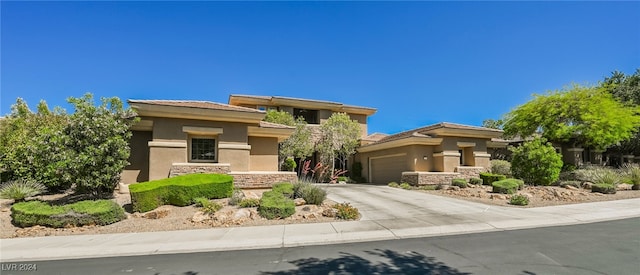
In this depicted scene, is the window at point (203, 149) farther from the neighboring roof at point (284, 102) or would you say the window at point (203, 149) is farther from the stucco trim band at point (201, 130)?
the neighboring roof at point (284, 102)

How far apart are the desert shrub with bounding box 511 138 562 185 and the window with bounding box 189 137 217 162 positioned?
694 inches

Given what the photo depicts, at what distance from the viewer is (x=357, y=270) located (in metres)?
5.79

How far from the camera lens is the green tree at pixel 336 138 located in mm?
25688

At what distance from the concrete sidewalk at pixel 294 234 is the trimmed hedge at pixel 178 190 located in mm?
2203

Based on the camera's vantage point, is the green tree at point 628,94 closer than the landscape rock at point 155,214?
No

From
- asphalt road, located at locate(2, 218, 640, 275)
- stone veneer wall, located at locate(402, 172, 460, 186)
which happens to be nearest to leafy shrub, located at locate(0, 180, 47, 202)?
asphalt road, located at locate(2, 218, 640, 275)

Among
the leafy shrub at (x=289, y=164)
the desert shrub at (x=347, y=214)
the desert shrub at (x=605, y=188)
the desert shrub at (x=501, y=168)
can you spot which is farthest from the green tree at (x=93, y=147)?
the desert shrub at (x=501, y=168)

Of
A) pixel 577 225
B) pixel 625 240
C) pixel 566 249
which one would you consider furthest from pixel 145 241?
pixel 577 225

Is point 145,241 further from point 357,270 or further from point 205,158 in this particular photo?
point 205,158

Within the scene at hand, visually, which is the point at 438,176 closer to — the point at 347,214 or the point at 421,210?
the point at 421,210

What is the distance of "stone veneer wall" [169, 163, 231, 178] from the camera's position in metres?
14.8

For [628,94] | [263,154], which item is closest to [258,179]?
[263,154]

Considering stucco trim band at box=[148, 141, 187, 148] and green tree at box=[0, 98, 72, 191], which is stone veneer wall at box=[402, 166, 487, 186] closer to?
stucco trim band at box=[148, 141, 187, 148]

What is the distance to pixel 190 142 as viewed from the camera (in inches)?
630
